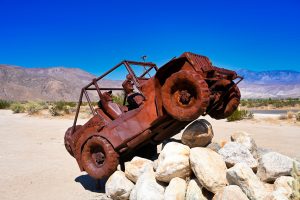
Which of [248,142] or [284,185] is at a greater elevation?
[248,142]

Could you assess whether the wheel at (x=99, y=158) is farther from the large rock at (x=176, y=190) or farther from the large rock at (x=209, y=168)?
the large rock at (x=209, y=168)

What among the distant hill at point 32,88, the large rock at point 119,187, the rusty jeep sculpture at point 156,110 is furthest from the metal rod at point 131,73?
the distant hill at point 32,88

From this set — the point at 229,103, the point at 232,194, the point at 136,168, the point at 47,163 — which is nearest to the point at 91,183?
the point at 136,168

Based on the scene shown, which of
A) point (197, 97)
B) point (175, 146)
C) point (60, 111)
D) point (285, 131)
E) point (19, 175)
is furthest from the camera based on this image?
point (60, 111)

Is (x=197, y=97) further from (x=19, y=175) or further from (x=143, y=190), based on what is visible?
(x=19, y=175)

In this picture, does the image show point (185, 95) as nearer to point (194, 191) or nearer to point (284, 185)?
point (194, 191)

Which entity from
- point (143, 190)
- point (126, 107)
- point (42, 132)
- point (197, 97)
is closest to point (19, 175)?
point (126, 107)

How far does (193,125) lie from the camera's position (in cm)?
670

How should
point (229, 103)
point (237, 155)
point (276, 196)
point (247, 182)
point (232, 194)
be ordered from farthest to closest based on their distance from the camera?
point (229, 103), point (237, 155), point (247, 182), point (232, 194), point (276, 196)

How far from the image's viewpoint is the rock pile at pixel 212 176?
16.7 ft

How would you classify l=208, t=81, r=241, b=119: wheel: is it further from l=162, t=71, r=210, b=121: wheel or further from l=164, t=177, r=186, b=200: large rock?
l=164, t=177, r=186, b=200: large rock

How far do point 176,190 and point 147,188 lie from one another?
1.89 feet

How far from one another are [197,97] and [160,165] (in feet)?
4.64

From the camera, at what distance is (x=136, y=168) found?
6.84 metres
